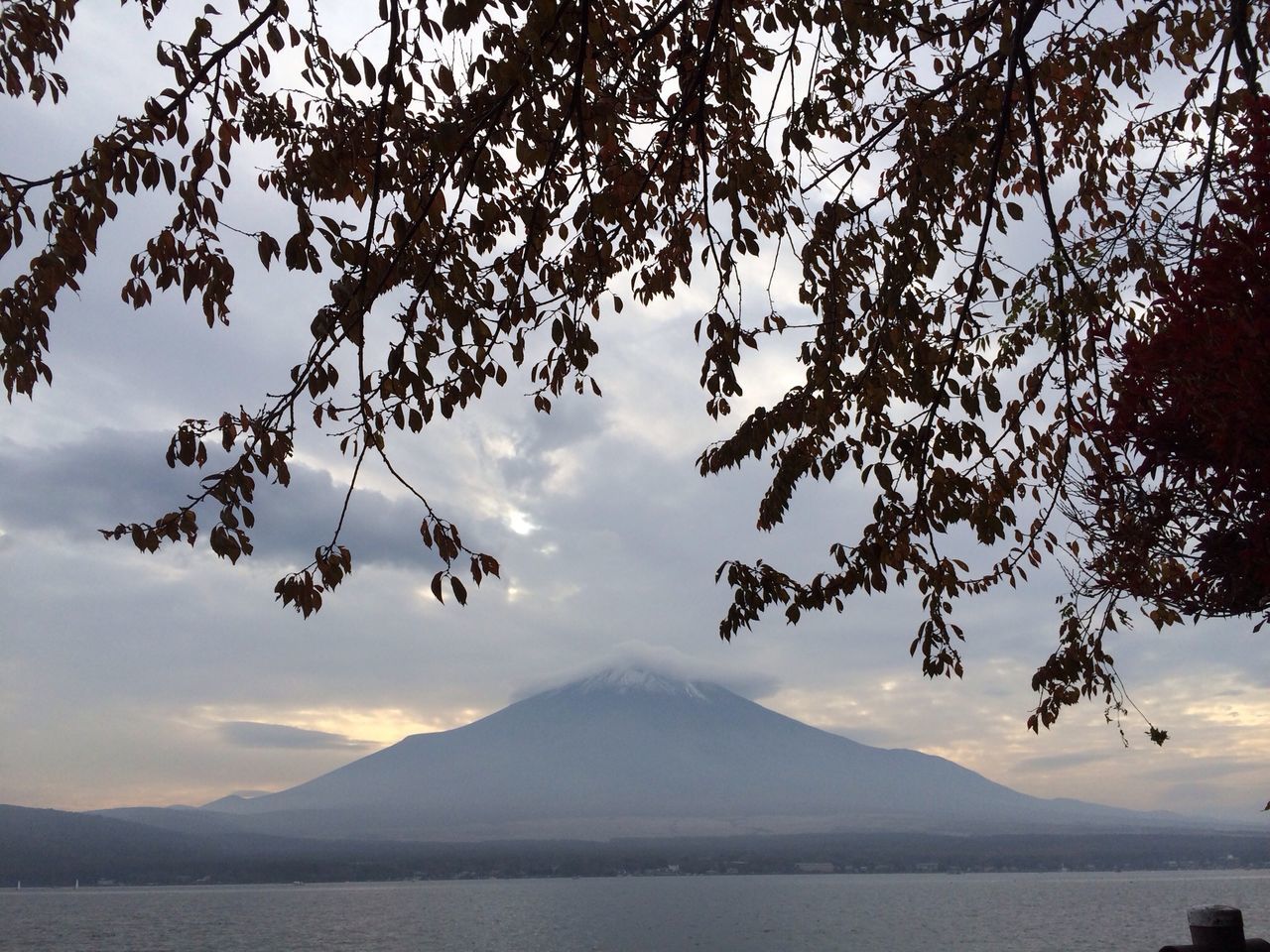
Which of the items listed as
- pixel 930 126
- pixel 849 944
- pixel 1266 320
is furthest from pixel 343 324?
pixel 849 944

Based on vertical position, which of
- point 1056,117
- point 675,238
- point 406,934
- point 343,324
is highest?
point 1056,117

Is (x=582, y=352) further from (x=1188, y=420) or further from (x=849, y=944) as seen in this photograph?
(x=849, y=944)

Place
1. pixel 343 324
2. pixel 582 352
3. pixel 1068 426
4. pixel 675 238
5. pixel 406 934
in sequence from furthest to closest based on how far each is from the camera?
1. pixel 406 934
2. pixel 1068 426
3. pixel 675 238
4. pixel 582 352
5. pixel 343 324

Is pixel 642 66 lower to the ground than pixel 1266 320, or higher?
higher

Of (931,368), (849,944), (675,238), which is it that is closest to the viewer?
(931,368)

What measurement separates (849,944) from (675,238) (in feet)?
473

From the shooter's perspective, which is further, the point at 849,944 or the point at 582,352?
the point at 849,944

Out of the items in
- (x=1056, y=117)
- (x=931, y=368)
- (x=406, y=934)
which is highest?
(x=1056, y=117)

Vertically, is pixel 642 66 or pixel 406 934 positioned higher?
pixel 642 66

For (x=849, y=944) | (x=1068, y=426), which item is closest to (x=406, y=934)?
(x=849, y=944)

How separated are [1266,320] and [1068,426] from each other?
2402mm

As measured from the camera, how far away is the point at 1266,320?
859 centimetres

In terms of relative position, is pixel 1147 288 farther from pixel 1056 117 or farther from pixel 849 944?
pixel 849 944

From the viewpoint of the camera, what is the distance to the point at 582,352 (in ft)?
25.9
